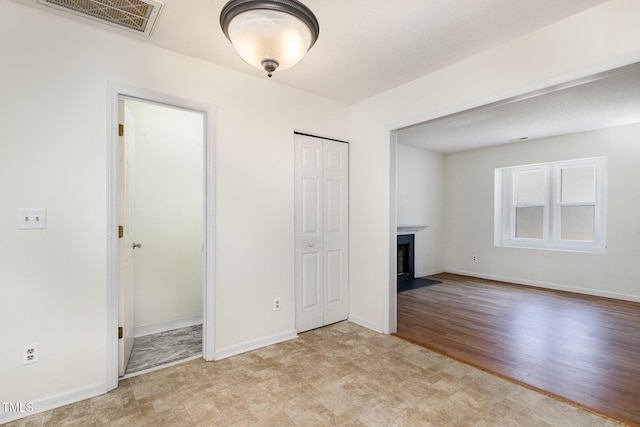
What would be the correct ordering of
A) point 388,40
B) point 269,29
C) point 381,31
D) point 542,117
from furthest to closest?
1. point 542,117
2. point 388,40
3. point 381,31
4. point 269,29

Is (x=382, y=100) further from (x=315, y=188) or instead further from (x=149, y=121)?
(x=149, y=121)

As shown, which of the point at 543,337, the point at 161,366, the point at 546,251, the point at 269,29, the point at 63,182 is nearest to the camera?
the point at 269,29

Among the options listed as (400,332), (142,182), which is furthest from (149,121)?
(400,332)

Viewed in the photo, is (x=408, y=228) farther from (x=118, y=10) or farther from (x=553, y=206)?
(x=118, y=10)

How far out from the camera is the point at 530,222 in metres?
5.77

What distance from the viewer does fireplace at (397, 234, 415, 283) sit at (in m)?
5.88

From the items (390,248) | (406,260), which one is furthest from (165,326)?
(406,260)

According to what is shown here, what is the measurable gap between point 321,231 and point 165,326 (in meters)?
2.04

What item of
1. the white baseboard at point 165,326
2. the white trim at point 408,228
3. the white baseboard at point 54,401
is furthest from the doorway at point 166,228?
the white trim at point 408,228

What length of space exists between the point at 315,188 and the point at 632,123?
4.87 m

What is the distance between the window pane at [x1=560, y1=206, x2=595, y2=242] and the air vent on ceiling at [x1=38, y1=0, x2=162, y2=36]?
255 inches

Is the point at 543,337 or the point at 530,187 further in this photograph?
the point at 530,187

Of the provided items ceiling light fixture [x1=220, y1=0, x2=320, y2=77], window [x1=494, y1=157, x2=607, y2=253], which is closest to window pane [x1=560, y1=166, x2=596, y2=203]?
window [x1=494, y1=157, x2=607, y2=253]

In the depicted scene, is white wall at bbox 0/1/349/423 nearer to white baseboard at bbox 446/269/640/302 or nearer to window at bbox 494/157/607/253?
white baseboard at bbox 446/269/640/302
